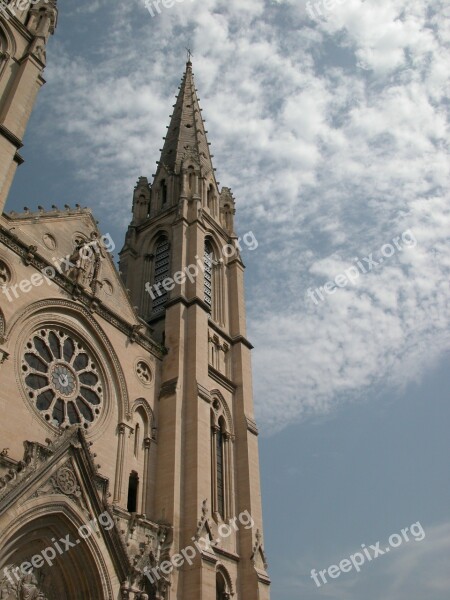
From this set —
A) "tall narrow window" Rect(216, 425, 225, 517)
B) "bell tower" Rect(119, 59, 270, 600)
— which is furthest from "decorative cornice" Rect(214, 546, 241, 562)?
"tall narrow window" Rect(216, 425, 225, 517)

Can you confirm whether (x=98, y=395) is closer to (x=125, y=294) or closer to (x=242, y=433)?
(x=125, y=294)

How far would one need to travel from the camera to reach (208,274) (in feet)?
112

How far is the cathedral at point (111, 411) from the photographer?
18.2 m

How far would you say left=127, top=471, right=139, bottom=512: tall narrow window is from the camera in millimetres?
22741

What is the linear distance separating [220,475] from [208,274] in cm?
1165

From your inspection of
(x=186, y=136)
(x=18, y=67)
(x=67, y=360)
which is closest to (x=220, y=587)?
(x=67, y=360)

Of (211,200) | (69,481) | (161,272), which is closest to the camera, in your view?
(69,481)

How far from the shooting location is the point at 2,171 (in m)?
22.8

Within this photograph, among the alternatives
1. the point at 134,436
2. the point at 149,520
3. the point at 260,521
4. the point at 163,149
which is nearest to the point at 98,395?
the point at 134,436

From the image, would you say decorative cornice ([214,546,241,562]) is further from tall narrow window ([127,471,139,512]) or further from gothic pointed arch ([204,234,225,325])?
gothic pointed arch ([204,234,225,325])

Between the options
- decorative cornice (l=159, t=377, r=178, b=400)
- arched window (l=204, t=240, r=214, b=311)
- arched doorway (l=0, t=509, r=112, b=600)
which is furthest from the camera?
arched window (l=204, t=240, r=214, b=311)

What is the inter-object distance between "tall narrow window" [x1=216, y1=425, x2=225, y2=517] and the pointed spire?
17.1 m

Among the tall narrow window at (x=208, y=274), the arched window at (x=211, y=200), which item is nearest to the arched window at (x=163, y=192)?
the arched window at (x=211, y=200)

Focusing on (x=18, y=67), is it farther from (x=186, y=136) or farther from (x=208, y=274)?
(x=186, y=136)
